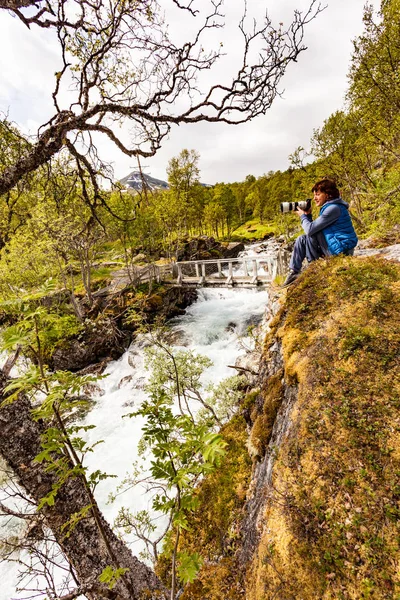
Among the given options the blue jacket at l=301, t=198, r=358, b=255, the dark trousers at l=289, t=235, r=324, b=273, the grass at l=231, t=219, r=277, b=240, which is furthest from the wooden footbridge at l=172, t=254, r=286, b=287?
the grass at l=231, t=219, r=277, b=240

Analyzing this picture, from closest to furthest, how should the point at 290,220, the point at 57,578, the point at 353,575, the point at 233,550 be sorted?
the point at 353,575, the point at 233,550, the point at 57,578, the point at 290,220

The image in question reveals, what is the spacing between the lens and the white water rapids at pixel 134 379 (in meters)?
7.68

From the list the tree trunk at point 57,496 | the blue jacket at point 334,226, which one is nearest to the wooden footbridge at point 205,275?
the blue jacket at point 334,226

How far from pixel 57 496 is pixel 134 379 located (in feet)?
36.4

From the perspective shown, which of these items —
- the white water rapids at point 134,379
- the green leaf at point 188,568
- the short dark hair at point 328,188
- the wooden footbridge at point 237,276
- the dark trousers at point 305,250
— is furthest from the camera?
the wooden footbridge at point 237,276

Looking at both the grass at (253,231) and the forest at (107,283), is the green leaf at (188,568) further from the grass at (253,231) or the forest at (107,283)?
the grass at (253,231)

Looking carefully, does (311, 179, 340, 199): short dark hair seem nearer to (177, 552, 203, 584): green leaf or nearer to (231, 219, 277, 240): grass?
(177, 552, 203, 584): green leaf

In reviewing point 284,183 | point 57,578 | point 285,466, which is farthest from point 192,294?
point 284,183

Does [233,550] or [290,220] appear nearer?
[233,550]

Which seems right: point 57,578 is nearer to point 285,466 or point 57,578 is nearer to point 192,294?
point 285,466

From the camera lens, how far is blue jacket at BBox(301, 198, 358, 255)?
414 cm

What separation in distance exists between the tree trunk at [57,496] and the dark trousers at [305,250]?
479 cm

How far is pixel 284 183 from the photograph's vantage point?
46.7 meters

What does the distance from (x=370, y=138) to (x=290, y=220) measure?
18.4 meters
